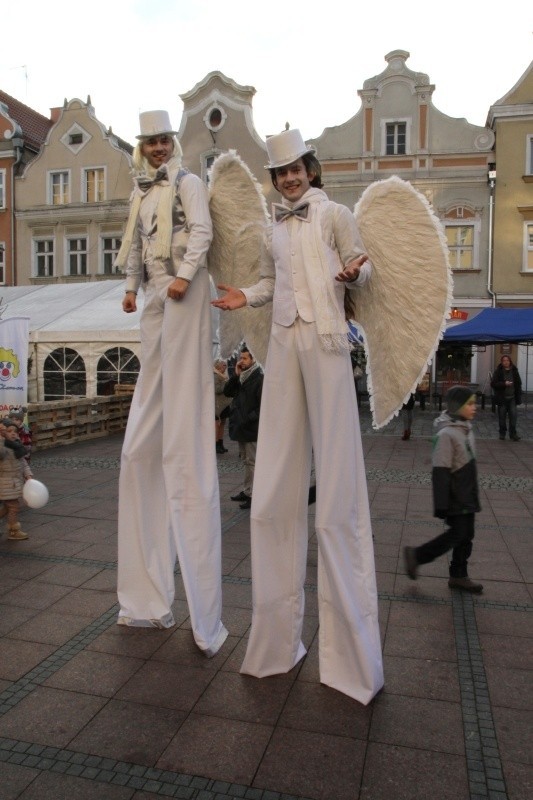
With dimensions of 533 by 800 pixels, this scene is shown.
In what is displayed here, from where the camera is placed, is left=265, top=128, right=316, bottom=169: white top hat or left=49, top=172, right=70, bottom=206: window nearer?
left=265, top=128, right=316, bottom=169: white top hat

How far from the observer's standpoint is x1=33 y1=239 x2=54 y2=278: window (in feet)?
93.4

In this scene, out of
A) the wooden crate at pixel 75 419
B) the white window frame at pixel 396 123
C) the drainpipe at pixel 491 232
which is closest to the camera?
the wooden crate at pixel 75 419

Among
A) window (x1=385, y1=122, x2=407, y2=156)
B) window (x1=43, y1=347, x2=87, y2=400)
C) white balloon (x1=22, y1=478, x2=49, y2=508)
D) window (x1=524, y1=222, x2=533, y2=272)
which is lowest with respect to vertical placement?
white balloon (x1=22, y1=478, x2=49, y2=508)

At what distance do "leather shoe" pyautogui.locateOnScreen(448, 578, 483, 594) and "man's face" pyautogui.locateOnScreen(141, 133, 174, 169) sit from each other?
9.93ft

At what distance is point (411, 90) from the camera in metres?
25.2

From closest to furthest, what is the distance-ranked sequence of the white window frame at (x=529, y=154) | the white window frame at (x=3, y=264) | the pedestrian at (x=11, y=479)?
the pedestrian at (x=11, y=479) < the white window frame at (x=529, y=154) < the white window frame at (x=3, y=264)

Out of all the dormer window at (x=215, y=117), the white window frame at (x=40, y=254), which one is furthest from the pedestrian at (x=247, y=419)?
the white window frame at (x=40, y=254)

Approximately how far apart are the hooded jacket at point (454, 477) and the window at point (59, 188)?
26.8 metres

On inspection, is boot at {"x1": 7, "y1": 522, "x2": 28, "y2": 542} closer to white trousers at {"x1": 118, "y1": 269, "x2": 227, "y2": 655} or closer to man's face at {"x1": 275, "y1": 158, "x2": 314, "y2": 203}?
white trousers at {"x1": 118, "y1": 269, "x2": 227, "y2": 655}

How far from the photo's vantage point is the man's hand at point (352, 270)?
112 inches

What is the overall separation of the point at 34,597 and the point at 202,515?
4.64ft

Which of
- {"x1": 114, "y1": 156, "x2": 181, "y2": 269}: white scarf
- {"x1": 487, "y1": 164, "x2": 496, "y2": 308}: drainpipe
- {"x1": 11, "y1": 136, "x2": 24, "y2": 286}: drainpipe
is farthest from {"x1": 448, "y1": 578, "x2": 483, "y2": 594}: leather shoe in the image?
{"x1": 11, "y1": 136, "x2": 24, "y2": 286}: drainpipe

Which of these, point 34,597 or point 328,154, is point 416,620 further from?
point 328,154

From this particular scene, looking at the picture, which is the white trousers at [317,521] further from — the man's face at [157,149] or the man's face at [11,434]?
the man's face at [11,434]
